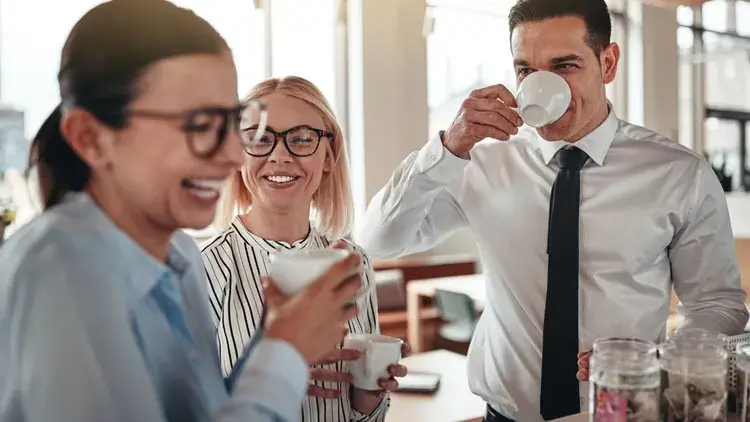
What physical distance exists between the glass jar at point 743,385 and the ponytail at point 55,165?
102 centimetres

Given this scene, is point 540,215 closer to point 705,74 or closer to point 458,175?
point 458,175

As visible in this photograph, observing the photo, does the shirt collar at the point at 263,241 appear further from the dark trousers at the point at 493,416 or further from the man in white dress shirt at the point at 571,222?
the dark trousers at the point at 493,416

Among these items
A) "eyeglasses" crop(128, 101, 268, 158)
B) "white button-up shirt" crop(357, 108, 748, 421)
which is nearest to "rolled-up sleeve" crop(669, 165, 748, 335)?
"white button-up shirt" crop(357, 108, 748, 421)

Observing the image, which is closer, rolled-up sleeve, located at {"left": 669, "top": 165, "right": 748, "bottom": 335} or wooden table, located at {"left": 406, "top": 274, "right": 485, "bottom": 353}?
rolled-up sleeve, located at {"left": 669, "top": 165, "right": 748, "bottom": 335}

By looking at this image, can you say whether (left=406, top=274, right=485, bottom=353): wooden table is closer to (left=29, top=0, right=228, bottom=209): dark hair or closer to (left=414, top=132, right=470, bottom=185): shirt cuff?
(left=414, top=132, right=470, bottom=185): shirt cuff

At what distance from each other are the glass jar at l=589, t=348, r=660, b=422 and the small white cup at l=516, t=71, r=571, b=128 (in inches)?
25.5

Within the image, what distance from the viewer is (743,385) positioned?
44.3 inches

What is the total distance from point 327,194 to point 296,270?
0.85 meters

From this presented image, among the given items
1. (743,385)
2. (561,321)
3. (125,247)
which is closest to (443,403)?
(561,321)

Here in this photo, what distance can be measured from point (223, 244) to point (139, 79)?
0.84 m

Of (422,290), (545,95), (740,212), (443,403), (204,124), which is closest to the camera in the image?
(204,124)

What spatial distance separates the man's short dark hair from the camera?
166 centimetres

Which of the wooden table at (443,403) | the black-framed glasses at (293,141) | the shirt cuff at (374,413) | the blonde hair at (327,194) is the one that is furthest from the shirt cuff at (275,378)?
the wooden table at (443,403)

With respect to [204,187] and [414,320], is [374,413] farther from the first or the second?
[414,320]
